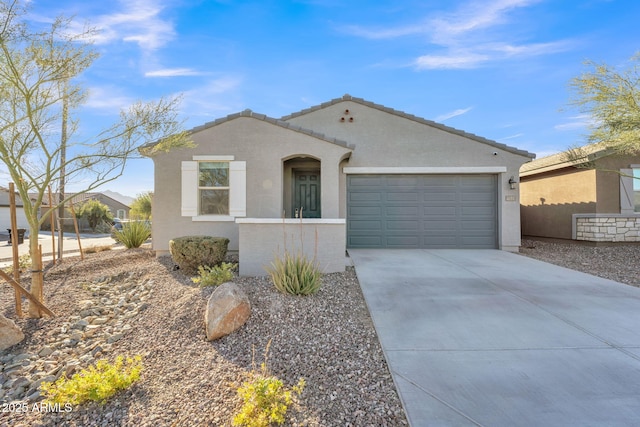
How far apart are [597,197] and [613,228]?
112cm

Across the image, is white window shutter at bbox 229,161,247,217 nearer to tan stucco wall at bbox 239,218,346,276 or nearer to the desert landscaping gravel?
tan stucco wall at bbox 239,218,346,276

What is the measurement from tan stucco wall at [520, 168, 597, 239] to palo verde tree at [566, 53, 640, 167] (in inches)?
92.9

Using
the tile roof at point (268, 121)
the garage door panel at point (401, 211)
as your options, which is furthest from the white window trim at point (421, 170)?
the tile roof at point (268, 121)

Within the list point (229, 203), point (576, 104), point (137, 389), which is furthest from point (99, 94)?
point (576, 104)

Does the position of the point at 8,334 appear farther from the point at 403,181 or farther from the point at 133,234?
the point at 403,181

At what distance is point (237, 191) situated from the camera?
7.75 meters

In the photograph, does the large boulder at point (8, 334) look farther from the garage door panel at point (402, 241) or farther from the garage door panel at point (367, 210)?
the garage door panel at point (402, 241)

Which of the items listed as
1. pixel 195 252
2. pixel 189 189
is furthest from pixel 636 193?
pixel 189 189

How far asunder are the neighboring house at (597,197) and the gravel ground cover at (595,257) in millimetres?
324

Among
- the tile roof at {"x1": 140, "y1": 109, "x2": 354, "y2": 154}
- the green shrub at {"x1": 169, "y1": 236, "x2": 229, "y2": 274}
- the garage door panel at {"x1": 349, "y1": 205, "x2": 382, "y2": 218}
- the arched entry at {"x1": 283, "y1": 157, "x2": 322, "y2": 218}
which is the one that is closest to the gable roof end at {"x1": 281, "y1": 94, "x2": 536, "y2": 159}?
the arched entry at {"x1": 283, "y1": 157, "x2": 322, "y2": 218}

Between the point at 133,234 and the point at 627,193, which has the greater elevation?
the point at 627,193

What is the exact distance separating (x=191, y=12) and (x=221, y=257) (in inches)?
221

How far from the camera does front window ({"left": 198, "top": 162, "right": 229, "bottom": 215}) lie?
25.9ft

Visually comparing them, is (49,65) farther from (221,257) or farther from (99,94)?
(221,257)
